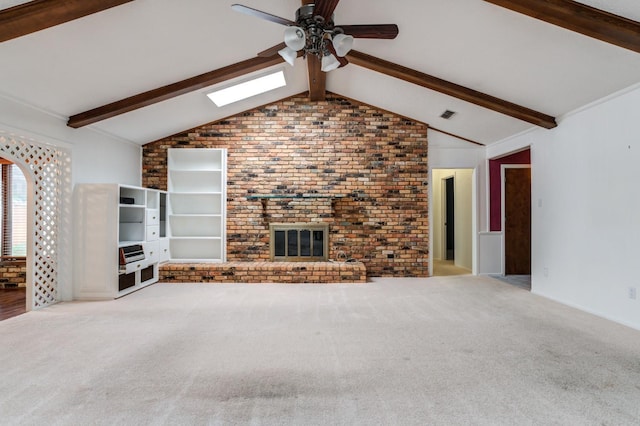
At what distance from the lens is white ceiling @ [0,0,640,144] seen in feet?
9.69

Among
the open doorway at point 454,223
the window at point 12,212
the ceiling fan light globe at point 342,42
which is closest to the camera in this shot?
the ceiling fan light globe at point 342,42

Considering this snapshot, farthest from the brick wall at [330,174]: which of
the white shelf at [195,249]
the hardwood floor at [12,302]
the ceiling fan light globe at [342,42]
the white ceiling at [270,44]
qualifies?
the ceiling fan light globe at [342,42]

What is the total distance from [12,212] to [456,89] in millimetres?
7039

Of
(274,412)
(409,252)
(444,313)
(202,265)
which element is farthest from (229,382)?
(409,252)

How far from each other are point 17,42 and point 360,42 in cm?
327

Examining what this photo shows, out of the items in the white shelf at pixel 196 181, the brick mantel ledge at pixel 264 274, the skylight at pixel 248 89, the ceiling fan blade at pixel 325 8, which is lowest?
the brick mantel ledge at pixel 264 274

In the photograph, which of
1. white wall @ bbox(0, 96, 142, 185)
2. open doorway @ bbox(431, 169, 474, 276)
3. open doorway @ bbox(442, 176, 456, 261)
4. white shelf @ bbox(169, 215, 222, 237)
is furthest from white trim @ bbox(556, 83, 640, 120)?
white wall @ bbox(0, 96, 142, 185)

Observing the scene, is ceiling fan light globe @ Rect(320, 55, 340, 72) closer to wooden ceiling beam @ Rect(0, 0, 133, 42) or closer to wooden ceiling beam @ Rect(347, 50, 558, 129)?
wooden ceiling beam @ Rect(347, 50, 558, 129)

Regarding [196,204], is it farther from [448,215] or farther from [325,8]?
[448,215]

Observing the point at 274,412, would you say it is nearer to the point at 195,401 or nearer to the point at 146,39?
the point at 195,401

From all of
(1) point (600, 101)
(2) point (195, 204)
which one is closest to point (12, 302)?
(2) point (195, 204)

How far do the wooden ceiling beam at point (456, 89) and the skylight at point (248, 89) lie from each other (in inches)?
54.9

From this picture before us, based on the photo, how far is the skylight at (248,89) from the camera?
5.19 m

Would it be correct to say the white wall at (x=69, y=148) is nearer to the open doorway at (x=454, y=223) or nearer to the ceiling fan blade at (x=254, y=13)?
the ceiling fan blade at (x=254, y=13)
